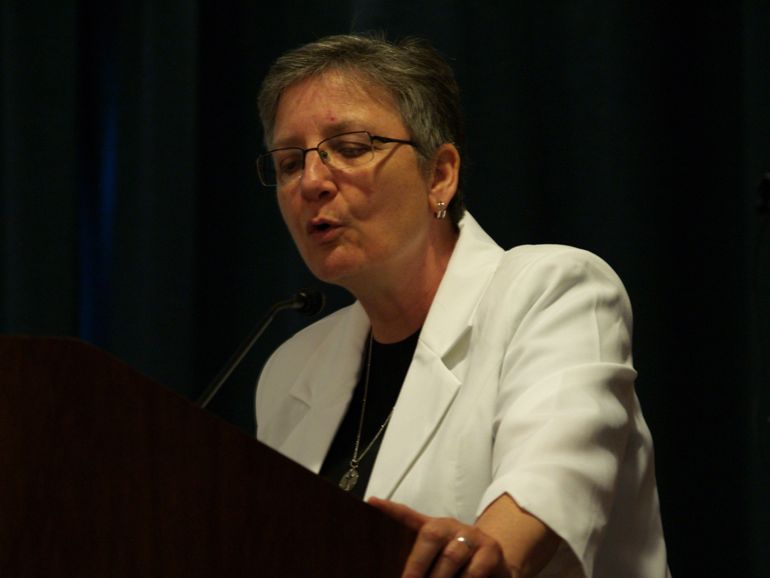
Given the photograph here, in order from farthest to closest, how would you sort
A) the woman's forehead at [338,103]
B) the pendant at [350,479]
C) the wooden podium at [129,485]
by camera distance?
the woman's forehead at [338,103]
the pendant at [350,479]
the wooden podium at [129,485]

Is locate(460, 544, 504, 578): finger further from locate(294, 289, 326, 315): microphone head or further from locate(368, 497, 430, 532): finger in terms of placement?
locate(294, 289, 326, 315): microphone head

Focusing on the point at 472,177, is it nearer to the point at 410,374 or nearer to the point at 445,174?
the point at 445,174

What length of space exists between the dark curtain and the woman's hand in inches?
55.9

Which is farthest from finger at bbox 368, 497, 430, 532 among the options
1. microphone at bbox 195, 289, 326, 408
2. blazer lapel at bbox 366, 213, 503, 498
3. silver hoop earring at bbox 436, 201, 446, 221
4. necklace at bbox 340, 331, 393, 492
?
silver hoop earring at bbox 436, 201, 446, 221

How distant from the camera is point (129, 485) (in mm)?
929

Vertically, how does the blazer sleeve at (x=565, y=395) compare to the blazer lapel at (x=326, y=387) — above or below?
above

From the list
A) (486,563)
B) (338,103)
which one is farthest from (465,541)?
(338,103)

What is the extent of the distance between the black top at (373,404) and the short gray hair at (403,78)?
267 mm

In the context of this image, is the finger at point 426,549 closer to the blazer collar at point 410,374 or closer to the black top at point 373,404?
the blazer collar at point 410,374

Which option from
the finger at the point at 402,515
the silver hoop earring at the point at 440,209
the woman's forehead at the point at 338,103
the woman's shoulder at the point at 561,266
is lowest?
the finger at the point at 402,515

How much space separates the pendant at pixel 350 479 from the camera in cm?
179

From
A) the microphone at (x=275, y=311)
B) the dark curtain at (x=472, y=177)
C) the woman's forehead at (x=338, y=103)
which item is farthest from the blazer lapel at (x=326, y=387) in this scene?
the dark curtain at (x=472, y=177)

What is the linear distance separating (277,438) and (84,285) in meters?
1.02

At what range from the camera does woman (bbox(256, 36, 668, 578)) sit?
1.24m
